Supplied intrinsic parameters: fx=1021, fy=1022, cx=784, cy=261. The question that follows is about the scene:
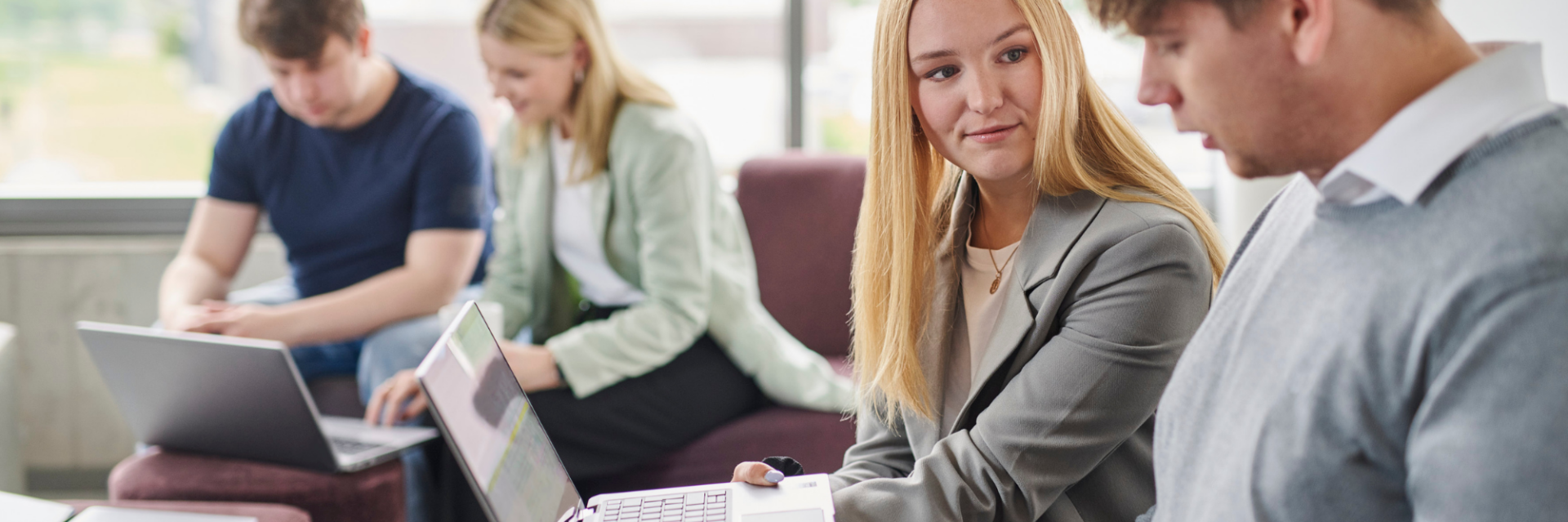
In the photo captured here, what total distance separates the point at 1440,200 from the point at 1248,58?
0.13 m

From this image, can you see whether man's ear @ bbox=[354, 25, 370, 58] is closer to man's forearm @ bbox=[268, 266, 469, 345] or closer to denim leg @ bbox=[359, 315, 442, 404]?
man's forearm @ bbox=[268, 266, 469, 345]

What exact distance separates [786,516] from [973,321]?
1.05 feet

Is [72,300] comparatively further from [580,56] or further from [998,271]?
[998,271]

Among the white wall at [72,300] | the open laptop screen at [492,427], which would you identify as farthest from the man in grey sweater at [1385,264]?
the white wall at [72,300]

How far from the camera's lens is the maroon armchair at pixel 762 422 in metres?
1.56

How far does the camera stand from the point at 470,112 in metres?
2.06

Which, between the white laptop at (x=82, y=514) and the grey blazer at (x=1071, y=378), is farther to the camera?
the white laptop at (x=82, y=514)

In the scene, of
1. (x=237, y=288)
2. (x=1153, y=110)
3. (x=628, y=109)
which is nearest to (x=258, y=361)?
(x=628, y=109)

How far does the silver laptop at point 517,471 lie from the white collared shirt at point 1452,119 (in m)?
0.59

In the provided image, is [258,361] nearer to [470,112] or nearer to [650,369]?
[650,369]

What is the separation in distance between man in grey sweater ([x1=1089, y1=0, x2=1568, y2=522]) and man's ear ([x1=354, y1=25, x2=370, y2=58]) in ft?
5.45

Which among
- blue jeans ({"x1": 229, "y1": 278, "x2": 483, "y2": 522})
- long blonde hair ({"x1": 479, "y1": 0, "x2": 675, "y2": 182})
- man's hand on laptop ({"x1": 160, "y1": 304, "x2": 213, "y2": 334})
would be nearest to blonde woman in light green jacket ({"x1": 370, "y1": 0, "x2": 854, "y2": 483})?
long blonde hair ({"x1": 479, "y1": 0, "x2": 675, "y2": 182})

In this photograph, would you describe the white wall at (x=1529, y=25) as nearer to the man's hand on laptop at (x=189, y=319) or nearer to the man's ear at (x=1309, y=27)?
the man's ear at (x=1309, y=27)

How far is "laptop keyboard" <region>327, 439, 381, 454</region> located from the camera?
1.64 m
